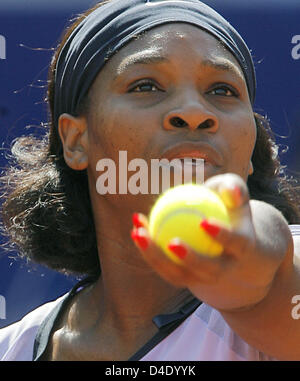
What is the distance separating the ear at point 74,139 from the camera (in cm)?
191

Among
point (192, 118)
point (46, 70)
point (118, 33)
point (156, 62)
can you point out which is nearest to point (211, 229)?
point (192, 118)

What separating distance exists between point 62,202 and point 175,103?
1.99 ft

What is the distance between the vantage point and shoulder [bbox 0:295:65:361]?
1.93m

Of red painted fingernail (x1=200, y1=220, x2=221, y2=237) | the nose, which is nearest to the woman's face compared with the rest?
the nose

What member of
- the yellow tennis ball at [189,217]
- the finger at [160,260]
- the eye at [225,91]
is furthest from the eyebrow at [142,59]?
the finger at [160,260]

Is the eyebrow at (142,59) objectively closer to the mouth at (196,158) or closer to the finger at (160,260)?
the mouth at (196,158)

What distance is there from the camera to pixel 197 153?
5.14ft

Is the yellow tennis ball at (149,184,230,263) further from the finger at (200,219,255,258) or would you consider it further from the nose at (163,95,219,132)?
the nose at (163,95,219,132)

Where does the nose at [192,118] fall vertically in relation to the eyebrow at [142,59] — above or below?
below

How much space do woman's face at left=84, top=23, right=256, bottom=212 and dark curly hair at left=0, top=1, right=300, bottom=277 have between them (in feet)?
0.60

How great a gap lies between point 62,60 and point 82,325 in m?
0.75

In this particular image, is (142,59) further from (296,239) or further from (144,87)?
(296,239)

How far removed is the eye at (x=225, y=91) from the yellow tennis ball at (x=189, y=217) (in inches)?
27.4
